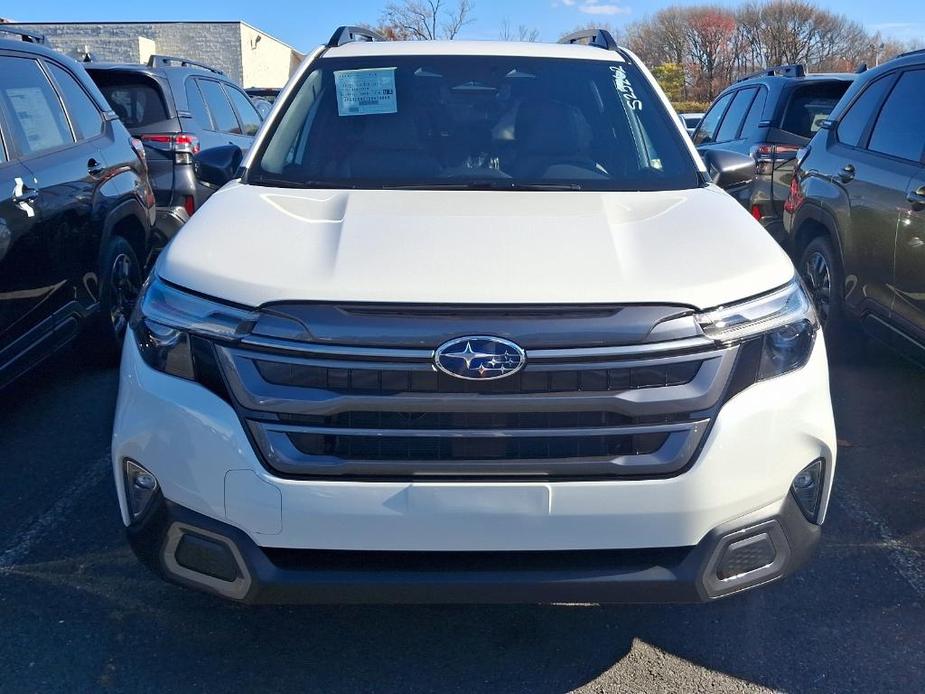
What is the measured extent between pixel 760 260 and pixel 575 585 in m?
1.04

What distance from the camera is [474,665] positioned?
281 cm

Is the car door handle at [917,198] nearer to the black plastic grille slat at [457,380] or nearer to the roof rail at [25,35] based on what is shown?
the black plastic grille slat at [457,380]

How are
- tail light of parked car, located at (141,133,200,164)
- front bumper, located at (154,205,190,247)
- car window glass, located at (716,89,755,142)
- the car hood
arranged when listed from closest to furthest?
the car hood
front bumper, located at (154,205,190,247)
tail light of parked car, located at (141,133,200,164)
car window glass, located at (716,89,755,142)

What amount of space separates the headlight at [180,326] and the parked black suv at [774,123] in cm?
563

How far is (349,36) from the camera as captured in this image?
4.63 meters

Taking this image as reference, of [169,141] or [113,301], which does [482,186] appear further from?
[169,141]

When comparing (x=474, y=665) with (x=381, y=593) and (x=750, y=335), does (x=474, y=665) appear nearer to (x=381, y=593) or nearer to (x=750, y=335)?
(x=381, y=593)

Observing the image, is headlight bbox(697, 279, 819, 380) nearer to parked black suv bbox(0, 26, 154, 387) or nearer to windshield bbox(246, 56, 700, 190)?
windshield bbox(246, 56, 700, 190)

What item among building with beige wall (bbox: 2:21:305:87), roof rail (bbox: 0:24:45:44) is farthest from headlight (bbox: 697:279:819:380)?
building with beige wall (bbox: 2:21:305:87)

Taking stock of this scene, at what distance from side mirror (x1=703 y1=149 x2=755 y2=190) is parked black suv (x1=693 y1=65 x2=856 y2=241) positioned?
11.0 ft

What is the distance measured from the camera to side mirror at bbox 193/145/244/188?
3.83m

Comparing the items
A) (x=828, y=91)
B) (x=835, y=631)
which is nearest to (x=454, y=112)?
(x=835, y=631)

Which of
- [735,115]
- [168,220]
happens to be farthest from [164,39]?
[168,220]

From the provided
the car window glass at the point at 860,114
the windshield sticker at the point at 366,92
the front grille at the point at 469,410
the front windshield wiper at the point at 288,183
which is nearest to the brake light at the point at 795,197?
the car window glass at the point at 860,114
